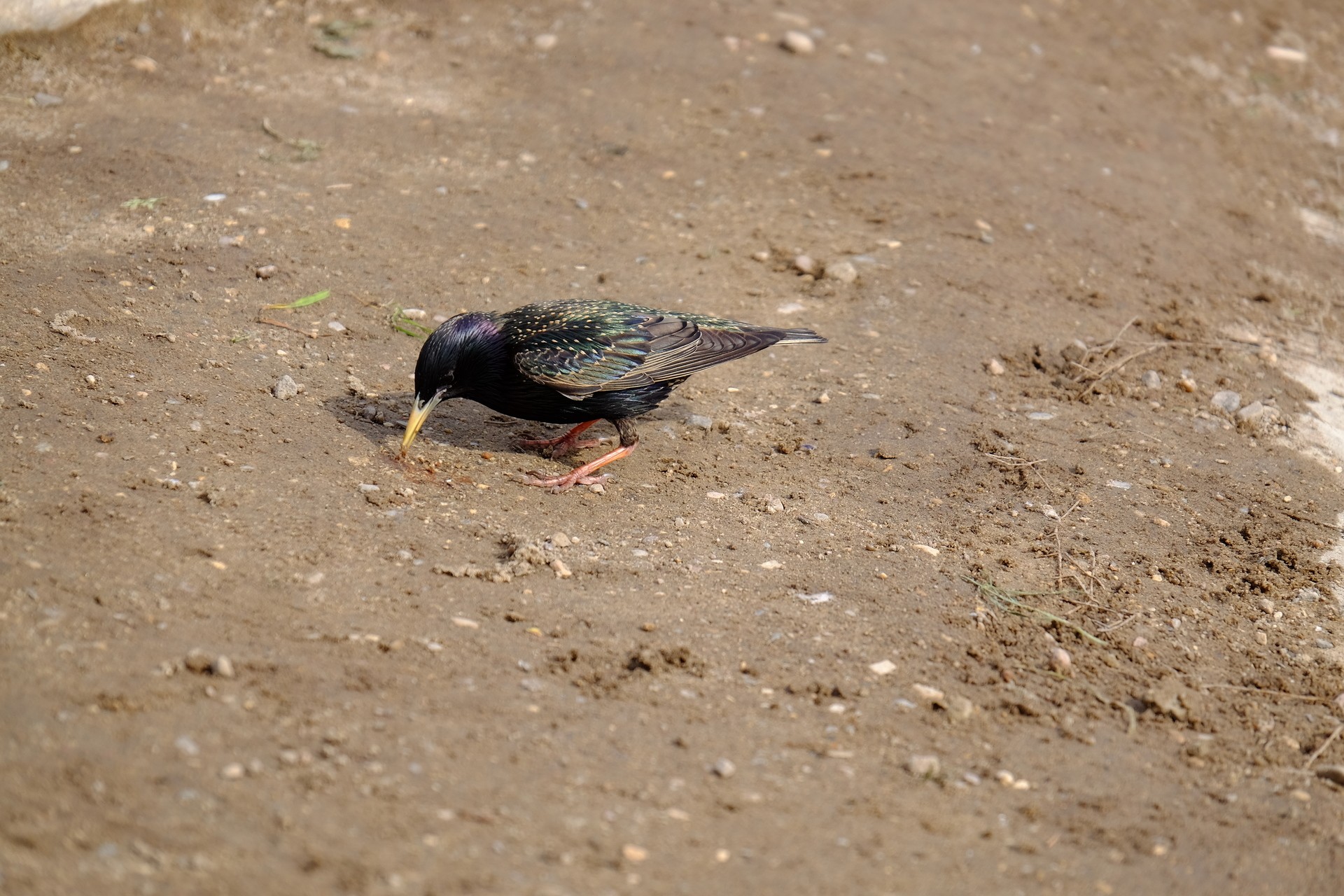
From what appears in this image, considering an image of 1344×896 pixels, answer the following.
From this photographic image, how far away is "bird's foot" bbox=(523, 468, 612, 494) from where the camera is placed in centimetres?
501

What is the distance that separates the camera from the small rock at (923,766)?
11.6 feet

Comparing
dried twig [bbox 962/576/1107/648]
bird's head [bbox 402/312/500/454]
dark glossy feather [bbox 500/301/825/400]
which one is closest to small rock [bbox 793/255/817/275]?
dark glossy feather [bbox 500/301/825/400]

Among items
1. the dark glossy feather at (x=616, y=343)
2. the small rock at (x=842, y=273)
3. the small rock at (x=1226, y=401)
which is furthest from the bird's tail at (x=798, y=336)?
the small rock at (x=1226, y=401)

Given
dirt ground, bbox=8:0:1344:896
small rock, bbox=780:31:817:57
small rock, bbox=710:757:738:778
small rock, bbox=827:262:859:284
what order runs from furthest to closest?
1. small rock, bbox=780:31:817:57
2. small rock, bbox=827:262:859:284
3. small rock, bbox=710:757:738:778
4. dirt ground, bbox=8:0:1344:896

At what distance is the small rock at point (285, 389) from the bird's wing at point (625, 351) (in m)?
1.00

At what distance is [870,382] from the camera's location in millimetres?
6004

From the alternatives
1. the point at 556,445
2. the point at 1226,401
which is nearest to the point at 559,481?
the point at 556,445

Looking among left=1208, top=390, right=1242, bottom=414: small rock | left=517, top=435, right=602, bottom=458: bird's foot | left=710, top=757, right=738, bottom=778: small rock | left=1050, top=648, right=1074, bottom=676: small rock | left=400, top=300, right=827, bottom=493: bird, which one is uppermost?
left=400, top=300, right=827, bottom=493: bird

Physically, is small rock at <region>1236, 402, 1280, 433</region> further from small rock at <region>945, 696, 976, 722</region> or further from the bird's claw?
the bird's claw

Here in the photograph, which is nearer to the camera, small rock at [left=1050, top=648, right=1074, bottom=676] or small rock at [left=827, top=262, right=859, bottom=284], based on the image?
small rock at [left=1050, top=648, right=1074, bottom=676]

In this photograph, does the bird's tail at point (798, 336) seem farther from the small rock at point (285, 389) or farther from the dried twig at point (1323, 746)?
the dried twig at point (1323, 746)

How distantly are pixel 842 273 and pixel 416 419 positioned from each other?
9.68 feet

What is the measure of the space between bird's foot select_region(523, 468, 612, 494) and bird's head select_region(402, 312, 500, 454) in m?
0.47

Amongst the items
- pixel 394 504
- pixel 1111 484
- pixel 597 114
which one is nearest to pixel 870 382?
pixel 1111 484
